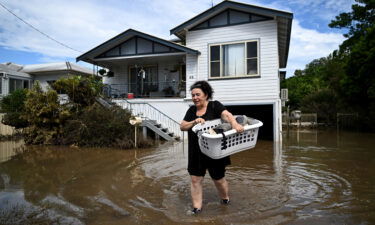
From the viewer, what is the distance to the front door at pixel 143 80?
16.1 m

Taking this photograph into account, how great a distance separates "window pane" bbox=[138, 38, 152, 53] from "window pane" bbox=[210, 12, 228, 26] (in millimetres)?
3468

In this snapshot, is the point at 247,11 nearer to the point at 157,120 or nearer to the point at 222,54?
the point at 222,54

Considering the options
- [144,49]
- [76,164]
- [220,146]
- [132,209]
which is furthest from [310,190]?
[144,49]

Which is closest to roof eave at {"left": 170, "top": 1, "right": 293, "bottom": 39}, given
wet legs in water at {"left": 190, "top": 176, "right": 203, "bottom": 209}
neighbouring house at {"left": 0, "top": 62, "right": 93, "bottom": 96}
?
wet legs in water at {"left": 190, "top": 176, "right": 203, "bottom": 209}

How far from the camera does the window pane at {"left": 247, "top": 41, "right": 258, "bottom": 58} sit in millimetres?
12507

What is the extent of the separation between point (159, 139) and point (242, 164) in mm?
6637

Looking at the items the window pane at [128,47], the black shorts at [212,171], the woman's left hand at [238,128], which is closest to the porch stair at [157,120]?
the window pane at [128,47]

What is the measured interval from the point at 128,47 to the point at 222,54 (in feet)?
17.0

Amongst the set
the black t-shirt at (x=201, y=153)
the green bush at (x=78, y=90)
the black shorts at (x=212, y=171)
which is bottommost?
the black shorts at (x=212, y=171)

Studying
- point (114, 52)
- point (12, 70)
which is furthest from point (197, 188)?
point (12, 70)

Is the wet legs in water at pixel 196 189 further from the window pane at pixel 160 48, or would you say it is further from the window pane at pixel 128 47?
the window pane at pixel 128 47

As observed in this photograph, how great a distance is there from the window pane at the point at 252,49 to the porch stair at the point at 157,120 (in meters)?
4.64

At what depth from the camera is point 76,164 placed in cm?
719

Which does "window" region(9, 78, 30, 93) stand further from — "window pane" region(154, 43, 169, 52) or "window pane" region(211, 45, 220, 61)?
"window pane" region(211, 45, 220, 61)
